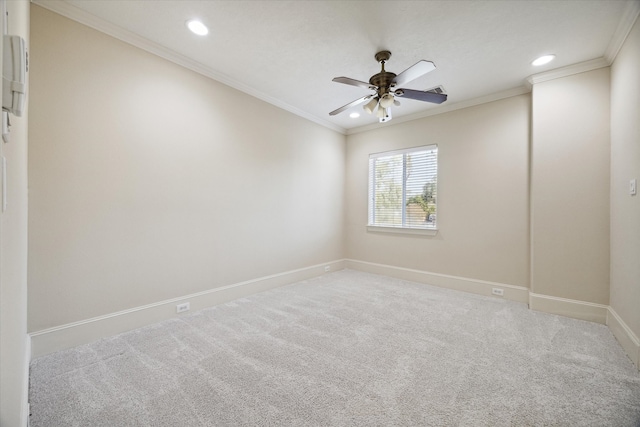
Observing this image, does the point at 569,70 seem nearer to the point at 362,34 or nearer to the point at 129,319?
the point at 362,34

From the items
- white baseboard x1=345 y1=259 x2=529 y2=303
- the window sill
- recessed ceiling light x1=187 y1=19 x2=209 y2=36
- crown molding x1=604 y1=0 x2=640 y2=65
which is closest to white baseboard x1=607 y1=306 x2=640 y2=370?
white baseboard x1=345 y1=259 x2=529 y2=303

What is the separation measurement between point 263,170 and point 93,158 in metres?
1.90

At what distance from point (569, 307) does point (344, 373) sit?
2.84m

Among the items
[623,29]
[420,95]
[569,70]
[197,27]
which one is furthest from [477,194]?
[197,27]

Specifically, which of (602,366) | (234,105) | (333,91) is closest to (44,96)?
(234,105)

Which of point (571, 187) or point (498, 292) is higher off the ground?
point (571, 187)

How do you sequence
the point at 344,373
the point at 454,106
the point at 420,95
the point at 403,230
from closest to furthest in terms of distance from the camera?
Result: the point at 344,373
the point at 420,95
the point at 454,106
the point at 403,230

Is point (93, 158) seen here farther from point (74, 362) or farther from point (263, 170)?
point (263, 170)

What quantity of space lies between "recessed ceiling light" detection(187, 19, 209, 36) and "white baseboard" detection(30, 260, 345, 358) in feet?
8.81

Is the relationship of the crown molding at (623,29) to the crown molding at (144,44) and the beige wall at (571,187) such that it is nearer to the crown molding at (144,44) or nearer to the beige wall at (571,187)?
the beige wall at (571,187)

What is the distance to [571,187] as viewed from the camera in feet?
9.91

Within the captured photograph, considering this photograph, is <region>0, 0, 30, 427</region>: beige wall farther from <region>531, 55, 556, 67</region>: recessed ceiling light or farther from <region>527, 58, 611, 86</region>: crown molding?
<region>527, 58, 611, 86</region>: crown molding

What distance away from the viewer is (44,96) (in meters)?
2.13

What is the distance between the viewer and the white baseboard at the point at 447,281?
3.53 m
